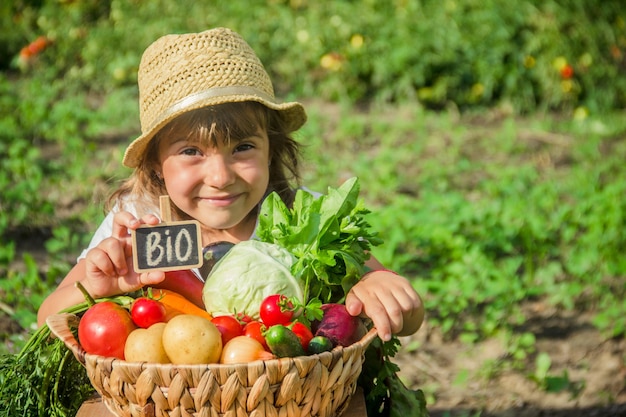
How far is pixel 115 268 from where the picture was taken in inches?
91.0

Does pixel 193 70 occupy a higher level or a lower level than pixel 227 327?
higher

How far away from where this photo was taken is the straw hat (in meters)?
2.67

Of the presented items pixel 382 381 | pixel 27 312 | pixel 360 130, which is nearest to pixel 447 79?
pixel 360 130

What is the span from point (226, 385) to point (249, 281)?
1.47 ft

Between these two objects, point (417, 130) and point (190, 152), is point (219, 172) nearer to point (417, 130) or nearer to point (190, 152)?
point (190, 152)

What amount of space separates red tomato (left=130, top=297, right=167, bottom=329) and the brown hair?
0.80 m

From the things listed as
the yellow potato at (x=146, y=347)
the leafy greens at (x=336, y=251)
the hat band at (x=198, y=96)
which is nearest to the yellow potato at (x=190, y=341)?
the yellow potato at (x=146, y=347)

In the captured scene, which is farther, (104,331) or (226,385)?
(104,331)

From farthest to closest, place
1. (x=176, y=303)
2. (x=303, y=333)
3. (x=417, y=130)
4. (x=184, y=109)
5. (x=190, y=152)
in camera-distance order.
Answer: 1. (x=417, y=130)
2. (x=190, y=152)
3. (x=184, y=109)
4. (x=176, y=303)
5. (x=303, y=333)

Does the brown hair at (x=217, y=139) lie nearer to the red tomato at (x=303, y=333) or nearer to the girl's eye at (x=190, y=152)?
the girl's eye at (x=190, y=152)

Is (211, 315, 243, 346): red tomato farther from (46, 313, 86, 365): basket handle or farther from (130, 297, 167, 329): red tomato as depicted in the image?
(46, 313, 86, 365): basket handle

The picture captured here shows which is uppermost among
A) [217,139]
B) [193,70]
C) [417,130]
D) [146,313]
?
[193,70]

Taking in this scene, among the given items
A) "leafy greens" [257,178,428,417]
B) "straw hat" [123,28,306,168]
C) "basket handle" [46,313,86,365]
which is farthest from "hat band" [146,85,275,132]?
"basket handle" [46,313,86,365]

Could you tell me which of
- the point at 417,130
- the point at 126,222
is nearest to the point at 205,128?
the point at 126,222
